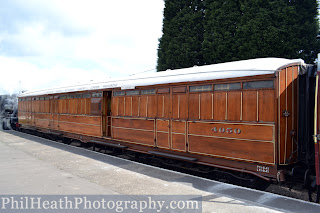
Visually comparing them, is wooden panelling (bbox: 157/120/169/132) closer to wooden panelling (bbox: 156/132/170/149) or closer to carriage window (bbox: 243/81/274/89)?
wooden panelling (bbox: 156/132/170/149)

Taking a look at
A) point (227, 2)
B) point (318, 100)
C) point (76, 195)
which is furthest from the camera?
point (227, 2)

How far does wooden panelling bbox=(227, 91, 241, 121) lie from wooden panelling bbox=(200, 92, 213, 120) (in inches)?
21.8

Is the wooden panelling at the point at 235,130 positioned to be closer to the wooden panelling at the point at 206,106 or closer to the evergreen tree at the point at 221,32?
the wooden panelling at the point at 206,106

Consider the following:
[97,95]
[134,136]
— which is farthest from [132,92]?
[97,95]

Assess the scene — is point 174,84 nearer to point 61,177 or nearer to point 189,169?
point 189,169

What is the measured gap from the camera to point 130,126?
9391 millimetres

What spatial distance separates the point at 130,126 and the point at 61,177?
122 inches

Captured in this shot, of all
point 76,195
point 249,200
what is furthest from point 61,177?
point 249,200

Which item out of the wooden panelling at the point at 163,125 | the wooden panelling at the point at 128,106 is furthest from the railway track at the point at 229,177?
the wooden panelling at the point at 128,106

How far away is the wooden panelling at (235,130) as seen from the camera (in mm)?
5652

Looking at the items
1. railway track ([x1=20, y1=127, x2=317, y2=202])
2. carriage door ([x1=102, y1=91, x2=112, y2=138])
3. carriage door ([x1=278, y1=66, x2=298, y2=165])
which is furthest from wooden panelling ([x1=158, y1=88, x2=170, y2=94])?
carriage door ([x1=102, y1=91, x2=112, y2=138])

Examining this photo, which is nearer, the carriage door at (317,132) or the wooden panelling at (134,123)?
the carriage door at (317,132)

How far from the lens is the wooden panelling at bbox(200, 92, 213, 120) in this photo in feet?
22.3

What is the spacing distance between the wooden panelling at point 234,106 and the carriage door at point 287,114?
93 cm
